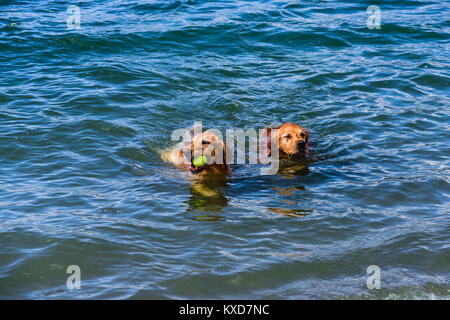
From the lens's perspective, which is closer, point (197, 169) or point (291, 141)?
point (197, 169)

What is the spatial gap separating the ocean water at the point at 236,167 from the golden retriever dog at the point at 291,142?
37 cm

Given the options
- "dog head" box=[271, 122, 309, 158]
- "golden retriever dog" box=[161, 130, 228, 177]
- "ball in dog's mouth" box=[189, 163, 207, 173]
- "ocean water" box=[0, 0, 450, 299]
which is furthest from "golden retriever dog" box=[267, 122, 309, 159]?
"ball in dog's mouth" box=[189, 163, 207, 173]

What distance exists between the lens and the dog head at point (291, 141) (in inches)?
344

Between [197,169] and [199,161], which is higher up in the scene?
[199,161]

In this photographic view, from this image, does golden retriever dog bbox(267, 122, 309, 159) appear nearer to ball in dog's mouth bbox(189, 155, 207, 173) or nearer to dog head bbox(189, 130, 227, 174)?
dog head bbox(189, 130, 227, 174)

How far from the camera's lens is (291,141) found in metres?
8.74

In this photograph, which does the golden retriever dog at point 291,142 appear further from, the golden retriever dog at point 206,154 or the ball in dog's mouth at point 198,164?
the ball in dog's mouth at point 198,164

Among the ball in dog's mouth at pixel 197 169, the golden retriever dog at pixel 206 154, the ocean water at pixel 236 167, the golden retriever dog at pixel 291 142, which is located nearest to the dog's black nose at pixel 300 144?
the golden retriever dog at pixel 291 142

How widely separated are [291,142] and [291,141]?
16 millimetres

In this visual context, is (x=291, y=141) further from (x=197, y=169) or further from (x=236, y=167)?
(x=197, y=169)

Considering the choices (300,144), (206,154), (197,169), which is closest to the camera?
(206,154)

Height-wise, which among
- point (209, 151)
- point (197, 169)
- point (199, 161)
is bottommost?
point (197, 169)

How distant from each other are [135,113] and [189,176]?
2.96 meters

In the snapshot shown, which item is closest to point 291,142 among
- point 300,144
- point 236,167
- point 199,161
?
point 300,144
